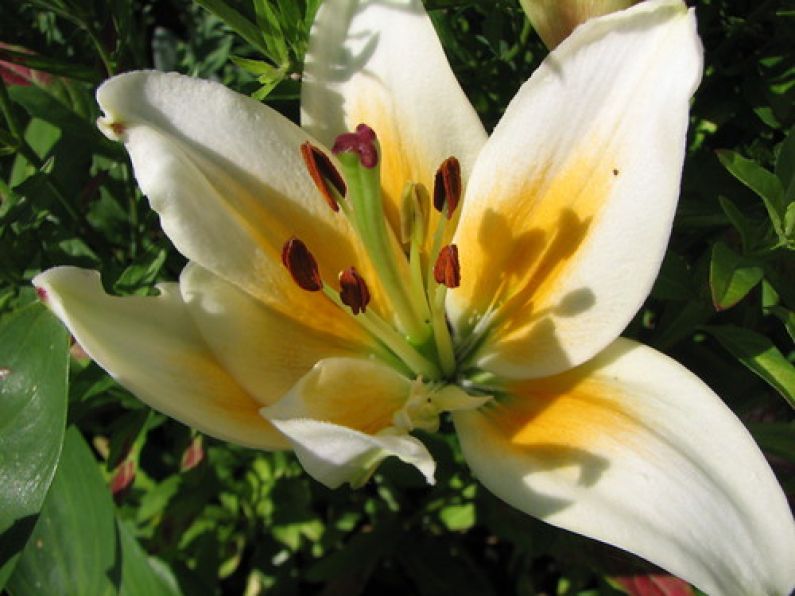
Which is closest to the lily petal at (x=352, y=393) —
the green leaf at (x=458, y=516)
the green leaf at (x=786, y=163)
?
the green leaf at (x=786, y=163)

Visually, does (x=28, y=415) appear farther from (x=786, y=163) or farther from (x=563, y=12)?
(x=786, y=163)

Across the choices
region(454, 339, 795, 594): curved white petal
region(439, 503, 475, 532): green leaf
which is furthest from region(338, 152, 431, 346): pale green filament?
region(439, 503, 475, 532): green leaf

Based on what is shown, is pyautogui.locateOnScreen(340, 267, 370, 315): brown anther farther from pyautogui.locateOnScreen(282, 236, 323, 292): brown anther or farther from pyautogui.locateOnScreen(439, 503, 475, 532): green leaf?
pyautogui.locateOnScreen(439, 503, 475, 532): green leaf

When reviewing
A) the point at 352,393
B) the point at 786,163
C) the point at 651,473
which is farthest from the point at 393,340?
the point at 786,163

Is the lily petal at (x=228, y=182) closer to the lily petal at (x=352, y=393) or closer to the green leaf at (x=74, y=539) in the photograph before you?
the lily petal at (x=352, y=393)

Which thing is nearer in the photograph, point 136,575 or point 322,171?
point 322,171

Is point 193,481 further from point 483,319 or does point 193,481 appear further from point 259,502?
point 483,319
